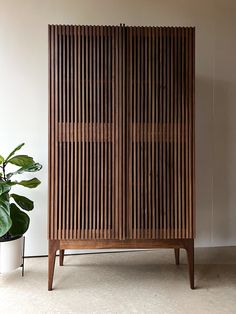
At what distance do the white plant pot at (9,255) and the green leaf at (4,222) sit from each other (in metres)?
0.25

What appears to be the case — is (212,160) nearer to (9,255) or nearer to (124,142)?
(124,142)

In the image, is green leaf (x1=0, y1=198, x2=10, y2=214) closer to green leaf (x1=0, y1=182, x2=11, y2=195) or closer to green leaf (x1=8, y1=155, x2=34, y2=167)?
green leaf (x1=0, y1=182, x2=11, y2=195)

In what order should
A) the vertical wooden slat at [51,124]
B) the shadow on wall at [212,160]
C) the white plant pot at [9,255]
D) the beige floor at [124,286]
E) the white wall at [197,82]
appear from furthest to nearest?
→ the shadow on wall at [212,160] → the white wall at [197,82] → the white plant pot at [9,255] → the vertical wooden slat at [51,124] → the beige floor at [124,286]

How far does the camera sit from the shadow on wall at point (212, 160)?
2.59 metres

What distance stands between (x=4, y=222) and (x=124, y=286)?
35.8 inches

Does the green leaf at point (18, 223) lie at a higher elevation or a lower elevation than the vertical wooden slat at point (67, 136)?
lower

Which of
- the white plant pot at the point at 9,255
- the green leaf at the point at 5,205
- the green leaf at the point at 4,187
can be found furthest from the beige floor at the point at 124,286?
the green leaf at the point at 4,187

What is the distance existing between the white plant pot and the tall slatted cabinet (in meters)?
0.33

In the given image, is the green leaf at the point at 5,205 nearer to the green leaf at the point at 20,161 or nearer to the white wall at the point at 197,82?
the green leaf at the point at 20,161

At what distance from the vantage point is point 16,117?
238cm

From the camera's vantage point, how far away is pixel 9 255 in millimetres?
1985

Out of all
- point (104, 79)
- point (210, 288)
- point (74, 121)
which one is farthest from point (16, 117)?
point (210, 288)

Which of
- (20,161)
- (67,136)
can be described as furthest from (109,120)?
(20,161)

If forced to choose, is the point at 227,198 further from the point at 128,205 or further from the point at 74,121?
the point at 74,121
